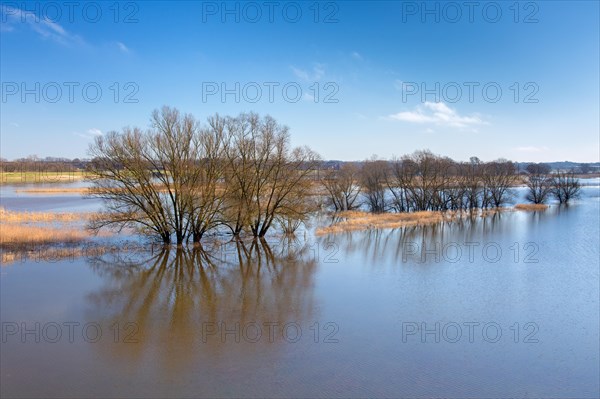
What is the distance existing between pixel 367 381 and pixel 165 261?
36.3 feet

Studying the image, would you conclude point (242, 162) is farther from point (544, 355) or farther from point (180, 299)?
point (544, 355)

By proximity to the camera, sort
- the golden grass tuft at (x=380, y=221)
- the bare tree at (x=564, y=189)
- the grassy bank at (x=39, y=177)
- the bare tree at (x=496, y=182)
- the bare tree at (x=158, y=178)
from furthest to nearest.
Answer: the grassy bank at (x=39, y=177) < the bare tree at (x=564, y=189) < the bare tree at (x=496, y=182) < the golden grass tuft at (x=380, y=221) < the bare tree at (x=158, y=178)

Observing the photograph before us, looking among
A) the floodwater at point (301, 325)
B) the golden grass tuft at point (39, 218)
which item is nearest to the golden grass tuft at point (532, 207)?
the floodwater at point (301, 325)

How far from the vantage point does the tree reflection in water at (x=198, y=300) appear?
8406mm

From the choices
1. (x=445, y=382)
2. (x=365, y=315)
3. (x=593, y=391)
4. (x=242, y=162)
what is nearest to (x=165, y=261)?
(x=242, y=162)

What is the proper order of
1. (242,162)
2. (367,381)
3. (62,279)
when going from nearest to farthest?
1. (367,381)
2. (62,279)
3. (242,162)

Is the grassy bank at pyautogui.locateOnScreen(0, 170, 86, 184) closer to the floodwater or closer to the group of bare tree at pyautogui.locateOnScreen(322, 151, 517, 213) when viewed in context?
the group of bare tree at pyautogui.locateOnScreen(322, 151, 517, 213)

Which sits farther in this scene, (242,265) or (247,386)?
(242,265)

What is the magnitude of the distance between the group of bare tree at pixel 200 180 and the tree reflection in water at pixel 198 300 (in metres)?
2.04

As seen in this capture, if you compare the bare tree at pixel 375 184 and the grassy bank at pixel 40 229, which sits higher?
the bare tree at pixel 375 184

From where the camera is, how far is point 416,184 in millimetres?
35531

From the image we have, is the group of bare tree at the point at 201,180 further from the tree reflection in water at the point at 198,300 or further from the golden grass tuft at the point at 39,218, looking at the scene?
the golden grass tuft at the point at 39,218

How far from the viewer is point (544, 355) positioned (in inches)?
322

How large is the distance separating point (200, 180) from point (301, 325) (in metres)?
10.9
